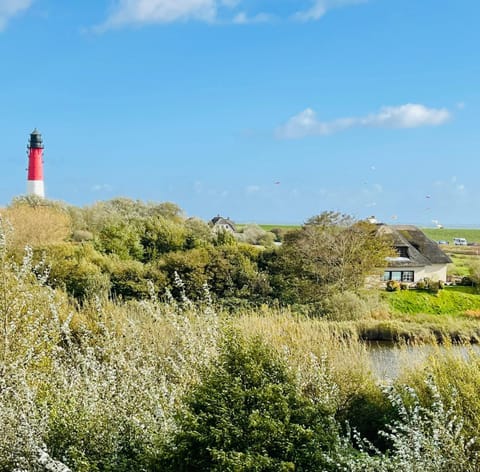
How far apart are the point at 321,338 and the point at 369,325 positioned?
11.7m

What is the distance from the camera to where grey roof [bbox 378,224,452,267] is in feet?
99.2

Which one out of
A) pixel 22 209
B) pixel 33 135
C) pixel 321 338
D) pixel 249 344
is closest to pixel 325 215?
pixel 22 209

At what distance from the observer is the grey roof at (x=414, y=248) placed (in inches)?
1191

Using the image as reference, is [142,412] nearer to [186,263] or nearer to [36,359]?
[36,359]

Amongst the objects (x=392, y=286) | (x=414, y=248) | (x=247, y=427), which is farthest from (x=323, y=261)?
(x=247, y=427)

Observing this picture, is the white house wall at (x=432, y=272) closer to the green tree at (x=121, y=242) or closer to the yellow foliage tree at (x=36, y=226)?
the green tree at (x=121, y=242)

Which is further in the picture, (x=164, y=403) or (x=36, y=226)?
(x=36, y=226)

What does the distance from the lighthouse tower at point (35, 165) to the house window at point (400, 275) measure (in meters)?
23.3

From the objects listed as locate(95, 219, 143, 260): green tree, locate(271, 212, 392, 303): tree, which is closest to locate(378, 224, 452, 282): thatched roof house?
locate(271, 212, 392, 303): tree

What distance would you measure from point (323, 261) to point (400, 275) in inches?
333

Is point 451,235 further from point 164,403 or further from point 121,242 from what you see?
point 164,403

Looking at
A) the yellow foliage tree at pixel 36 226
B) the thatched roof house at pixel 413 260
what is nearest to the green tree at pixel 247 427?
the yellow foliage tree at pixel 36 226

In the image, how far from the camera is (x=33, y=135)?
40938mm

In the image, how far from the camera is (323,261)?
23094mm
